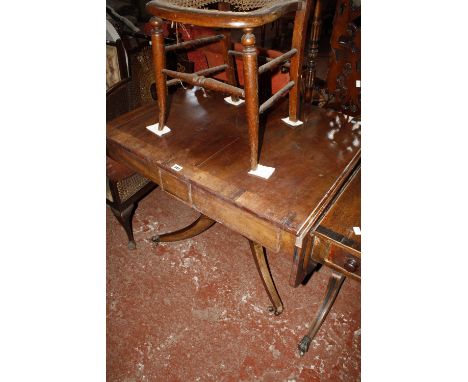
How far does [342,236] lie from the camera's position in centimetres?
104

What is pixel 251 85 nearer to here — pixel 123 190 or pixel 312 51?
pixel 312 51

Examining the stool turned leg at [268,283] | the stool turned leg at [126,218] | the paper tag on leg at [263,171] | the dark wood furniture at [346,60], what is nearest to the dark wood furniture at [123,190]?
the stool turned leg at [126,218]

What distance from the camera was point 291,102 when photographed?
154 centimetres

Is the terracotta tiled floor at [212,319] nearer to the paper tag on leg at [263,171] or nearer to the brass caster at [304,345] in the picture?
the brass caster at [304,345]

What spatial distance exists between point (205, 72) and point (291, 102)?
46 cm

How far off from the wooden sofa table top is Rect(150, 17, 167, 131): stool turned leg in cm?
10

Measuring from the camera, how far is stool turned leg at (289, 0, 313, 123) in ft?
4.39

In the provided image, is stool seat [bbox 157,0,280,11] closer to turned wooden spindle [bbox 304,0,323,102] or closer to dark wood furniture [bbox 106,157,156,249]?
turned wooden spindle [bbox 304,0,323,102]

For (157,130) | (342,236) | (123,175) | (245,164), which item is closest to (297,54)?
(245,164)

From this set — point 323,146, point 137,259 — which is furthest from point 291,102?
point 137,259

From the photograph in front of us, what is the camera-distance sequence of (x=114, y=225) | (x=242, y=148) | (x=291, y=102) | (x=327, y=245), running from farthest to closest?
(x=114, y=225)
(x=291, y=102)
(x=242, y=148)
(x=327, y=245)

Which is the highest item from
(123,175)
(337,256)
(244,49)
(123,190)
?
(244,49)

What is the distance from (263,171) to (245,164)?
9 centimetres

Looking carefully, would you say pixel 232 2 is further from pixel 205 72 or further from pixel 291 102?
pixel 291 102
